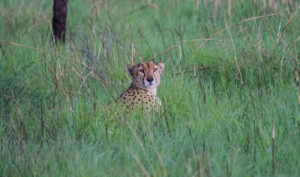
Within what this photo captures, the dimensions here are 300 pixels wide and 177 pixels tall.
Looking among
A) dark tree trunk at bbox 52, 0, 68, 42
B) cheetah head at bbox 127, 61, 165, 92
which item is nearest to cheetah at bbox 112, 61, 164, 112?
cheetah head at bbox 127, 61, 165, 92

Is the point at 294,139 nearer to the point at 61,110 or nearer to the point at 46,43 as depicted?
the point at 61,110

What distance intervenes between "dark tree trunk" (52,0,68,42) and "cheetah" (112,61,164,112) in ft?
6.95

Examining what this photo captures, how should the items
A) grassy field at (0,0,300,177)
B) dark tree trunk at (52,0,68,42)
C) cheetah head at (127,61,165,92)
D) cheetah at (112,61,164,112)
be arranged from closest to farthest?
grassy field at (0,0,300,177) → cheetah at (112,61,164,112) → cheetah head at (127,61,165,92) → dark tree trunk at (52,0,68,42)

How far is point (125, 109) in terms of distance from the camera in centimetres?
452

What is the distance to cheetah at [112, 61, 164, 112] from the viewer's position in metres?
4.79

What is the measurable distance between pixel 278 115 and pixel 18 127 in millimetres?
2252

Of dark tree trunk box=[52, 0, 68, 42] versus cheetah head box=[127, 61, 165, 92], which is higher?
dark tree trunk box=[52, 0, 68, 42]

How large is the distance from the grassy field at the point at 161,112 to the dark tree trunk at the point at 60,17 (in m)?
0.14

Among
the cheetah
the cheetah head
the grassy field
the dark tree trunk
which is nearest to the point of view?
the grassy field

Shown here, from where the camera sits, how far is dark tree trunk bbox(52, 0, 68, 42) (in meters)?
6.95

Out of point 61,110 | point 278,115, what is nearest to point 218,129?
point 278,115

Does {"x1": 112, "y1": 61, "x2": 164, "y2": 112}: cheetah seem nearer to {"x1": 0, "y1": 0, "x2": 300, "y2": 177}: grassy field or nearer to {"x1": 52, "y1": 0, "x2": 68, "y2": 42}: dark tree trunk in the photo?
{"x1": 0, "y1": 0, "x2": 300, "y2": 177}: grassy field

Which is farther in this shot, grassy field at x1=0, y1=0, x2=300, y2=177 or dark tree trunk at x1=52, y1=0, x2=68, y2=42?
dark tree trunk at x1=52, y1=0, x2=68, y2=42

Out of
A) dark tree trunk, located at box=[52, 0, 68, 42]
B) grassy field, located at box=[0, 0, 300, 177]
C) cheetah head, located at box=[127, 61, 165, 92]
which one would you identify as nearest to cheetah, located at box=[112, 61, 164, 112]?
cheetah head, located at box=[127, 61, 165, 92]
